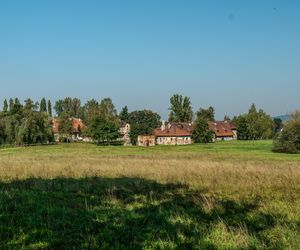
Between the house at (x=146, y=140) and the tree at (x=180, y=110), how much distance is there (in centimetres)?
2330

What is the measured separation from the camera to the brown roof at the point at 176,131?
411 feet

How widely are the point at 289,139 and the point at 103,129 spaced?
1882 inches

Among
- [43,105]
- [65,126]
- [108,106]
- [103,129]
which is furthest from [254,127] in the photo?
[43,105]

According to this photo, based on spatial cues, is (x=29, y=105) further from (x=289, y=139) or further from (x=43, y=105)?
(x=43, y=105)

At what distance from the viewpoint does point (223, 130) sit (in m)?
146

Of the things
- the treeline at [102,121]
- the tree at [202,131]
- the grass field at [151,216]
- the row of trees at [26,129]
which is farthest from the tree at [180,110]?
the grass field at [151,216]

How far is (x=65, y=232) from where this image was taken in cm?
663

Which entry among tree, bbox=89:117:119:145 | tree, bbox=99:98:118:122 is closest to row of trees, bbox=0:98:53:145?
tree, bbox=89:117:119:145

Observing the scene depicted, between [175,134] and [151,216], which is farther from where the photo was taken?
[175,134]

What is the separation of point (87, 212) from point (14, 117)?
8604 cm

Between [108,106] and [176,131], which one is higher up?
[108,106]

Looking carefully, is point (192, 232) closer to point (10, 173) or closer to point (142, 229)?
point (142, 229)

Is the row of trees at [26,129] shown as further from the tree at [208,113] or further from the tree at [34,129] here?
the tree at [208,113]

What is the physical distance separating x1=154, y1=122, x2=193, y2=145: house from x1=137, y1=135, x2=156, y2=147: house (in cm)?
674
